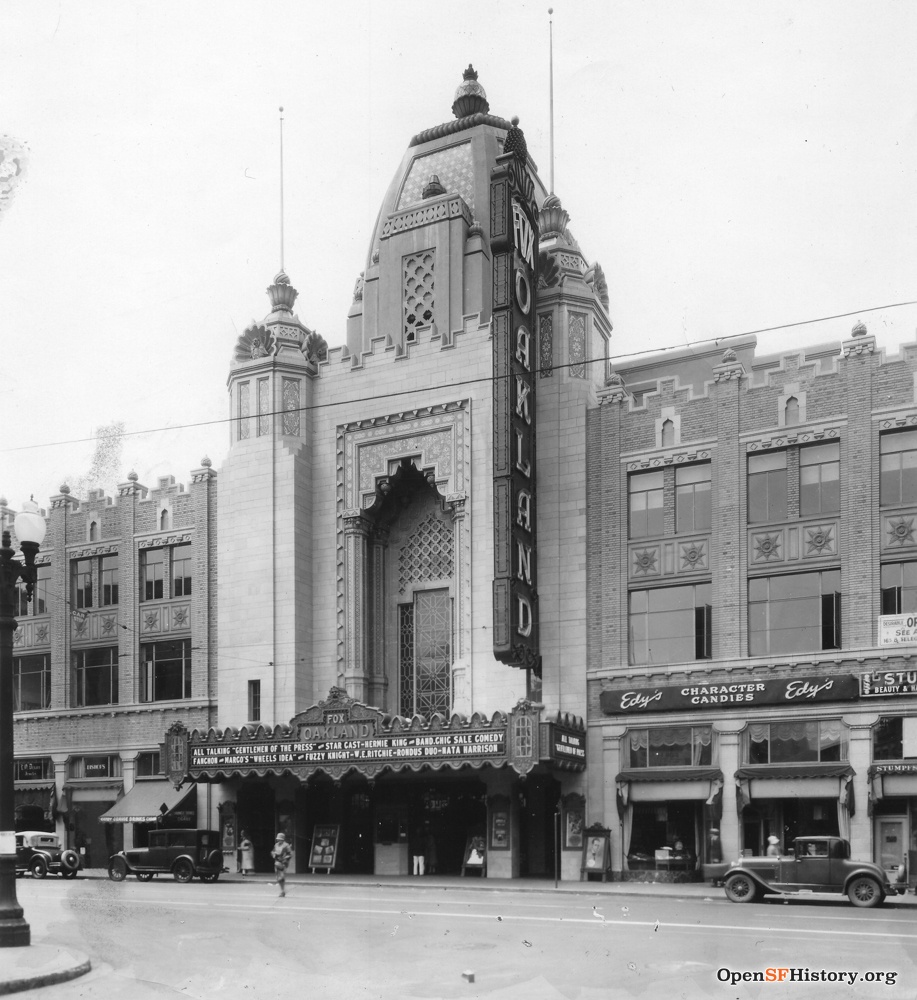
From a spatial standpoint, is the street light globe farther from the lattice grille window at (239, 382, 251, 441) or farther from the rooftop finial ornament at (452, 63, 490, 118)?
the rooftop finial ornament at (452, 63, 490, 118)

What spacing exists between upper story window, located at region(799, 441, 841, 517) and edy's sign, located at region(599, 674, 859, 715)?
15.1 ft

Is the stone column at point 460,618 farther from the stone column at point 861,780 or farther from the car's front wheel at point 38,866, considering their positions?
the car's front wheel at point 38,866

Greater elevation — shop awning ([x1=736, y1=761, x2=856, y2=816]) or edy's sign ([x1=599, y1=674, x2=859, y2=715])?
edy's sign ([x1=599, y1=674, x2=859, y2=715])

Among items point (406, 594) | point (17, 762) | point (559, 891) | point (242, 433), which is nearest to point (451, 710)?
point (406, 594)

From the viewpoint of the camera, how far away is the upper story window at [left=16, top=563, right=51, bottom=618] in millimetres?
49031

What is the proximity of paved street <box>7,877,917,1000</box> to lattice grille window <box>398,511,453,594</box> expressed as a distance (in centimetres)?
1427

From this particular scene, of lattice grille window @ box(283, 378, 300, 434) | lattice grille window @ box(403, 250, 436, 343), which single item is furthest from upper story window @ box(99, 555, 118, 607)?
lattice grille window @ box(403, 250, 436, 343)

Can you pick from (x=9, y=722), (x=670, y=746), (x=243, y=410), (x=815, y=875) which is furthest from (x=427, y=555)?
(x=9, y=722)

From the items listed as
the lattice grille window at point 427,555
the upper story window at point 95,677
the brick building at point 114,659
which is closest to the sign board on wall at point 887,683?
the lattice grille window at point 427,555

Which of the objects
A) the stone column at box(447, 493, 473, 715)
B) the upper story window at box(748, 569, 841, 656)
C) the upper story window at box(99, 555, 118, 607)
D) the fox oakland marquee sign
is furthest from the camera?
the upper story window at box(99, 555, 118, 607)

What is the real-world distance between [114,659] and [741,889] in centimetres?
2771

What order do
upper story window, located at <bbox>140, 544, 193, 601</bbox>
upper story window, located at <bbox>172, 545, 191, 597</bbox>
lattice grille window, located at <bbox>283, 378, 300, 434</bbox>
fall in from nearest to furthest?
lattice grille window, located at <bbox>283, 378, 300, 434</bbox> → upper story window, located at <bbox>172, 545, 191, 597</bbox> → upper story window, located at <bbox>140, 544, 193, 601</bbox>

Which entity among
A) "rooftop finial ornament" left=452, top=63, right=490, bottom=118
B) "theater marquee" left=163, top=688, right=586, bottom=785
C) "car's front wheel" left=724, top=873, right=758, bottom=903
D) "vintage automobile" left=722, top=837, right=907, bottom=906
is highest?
"rooftop finial ornament" left=452, top=63, right=490, bottom=118

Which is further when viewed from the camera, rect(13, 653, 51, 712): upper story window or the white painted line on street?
rect(13, 653, 51, 712): upper story window
